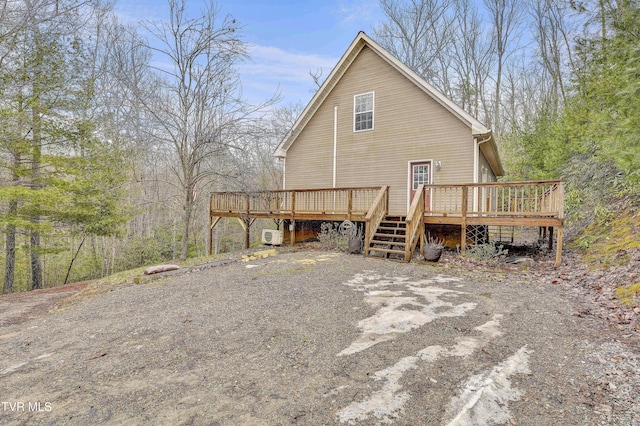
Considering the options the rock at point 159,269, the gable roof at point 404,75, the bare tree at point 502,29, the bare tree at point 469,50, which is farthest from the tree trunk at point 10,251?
the bare tree at point 502,29

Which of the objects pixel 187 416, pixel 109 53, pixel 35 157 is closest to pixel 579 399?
pixel 187 416

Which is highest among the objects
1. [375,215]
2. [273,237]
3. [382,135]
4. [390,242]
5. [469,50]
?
[469,50]

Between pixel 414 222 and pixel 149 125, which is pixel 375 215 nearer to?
pixel 414 222

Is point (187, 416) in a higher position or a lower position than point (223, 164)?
lower

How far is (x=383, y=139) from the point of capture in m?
11.7

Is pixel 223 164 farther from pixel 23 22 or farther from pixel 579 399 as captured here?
pixel 579 399

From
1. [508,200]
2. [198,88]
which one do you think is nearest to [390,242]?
[508,200]

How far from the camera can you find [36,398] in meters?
2.74

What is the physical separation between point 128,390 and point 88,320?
2983mm

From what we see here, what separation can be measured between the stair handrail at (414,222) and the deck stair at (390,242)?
0.14m

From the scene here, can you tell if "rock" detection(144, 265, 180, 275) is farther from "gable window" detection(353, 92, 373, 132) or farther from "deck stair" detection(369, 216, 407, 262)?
"gable window" detection(353, 92, 373, 132)

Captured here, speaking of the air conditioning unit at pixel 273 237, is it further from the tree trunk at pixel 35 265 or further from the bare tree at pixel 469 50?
the bare tree at pixel 469 50

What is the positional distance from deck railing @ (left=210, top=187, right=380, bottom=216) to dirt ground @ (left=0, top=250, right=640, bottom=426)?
5.61 metres

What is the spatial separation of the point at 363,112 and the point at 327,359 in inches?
419
